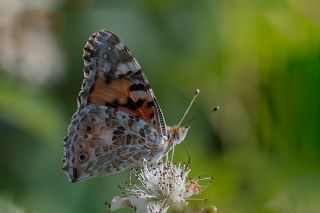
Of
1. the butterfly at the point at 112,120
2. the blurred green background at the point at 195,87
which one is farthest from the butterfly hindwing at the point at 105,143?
the blurred green background at the point at 195,87

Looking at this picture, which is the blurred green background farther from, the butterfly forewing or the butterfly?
Result: the butterfly forewing

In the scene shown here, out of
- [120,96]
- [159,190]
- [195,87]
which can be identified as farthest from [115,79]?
[195,87]

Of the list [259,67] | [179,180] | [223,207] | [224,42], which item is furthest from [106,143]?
[224,42]

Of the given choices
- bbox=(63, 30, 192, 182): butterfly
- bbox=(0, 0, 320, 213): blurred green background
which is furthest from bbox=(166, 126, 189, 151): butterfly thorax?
bbox=(0, 0, 320, 213): blurred green background

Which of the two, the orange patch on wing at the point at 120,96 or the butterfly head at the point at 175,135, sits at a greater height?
the orange patch on wing at the point at 120,96

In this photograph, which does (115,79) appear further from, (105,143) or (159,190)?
(159,190)

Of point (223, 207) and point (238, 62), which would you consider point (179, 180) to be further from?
point (238, 62)

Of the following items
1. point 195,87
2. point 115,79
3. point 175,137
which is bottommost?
point 195,87

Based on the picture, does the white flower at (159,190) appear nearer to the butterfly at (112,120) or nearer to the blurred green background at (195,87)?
the butterfly at (112,120)
